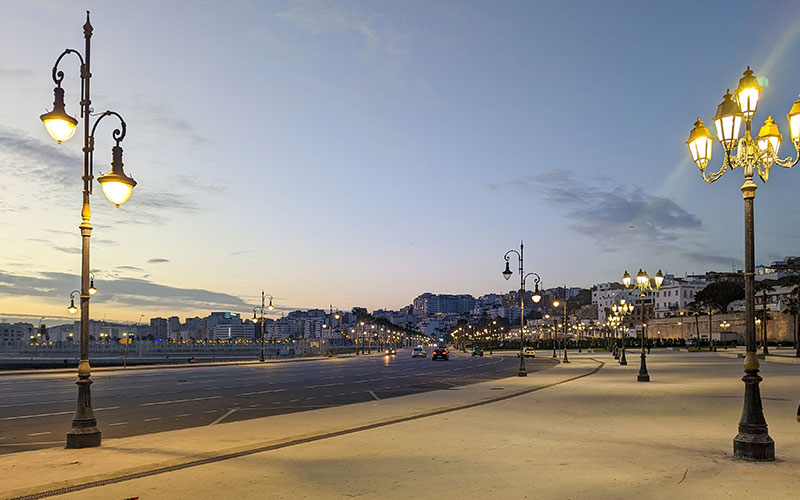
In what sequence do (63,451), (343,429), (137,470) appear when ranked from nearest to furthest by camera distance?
1. (137,470)
2. (63,451)
3. (343,429)

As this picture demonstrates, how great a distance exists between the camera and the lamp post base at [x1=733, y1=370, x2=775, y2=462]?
443 inches

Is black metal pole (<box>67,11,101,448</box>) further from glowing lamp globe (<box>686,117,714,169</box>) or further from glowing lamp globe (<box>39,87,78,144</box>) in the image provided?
glowing lamp globe (<box>686,117,714,169</box>)

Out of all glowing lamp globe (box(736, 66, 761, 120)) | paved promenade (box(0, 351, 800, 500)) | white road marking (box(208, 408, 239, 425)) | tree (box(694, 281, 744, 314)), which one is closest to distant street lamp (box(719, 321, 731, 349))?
tree (box(694, 281, 744, 314))

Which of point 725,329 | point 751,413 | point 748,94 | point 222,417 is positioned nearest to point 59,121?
point 222,417

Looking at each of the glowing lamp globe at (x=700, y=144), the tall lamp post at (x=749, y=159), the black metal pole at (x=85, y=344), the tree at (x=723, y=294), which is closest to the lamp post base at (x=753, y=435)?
the tall lamp post at (x=749, y=159)

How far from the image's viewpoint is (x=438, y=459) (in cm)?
1184

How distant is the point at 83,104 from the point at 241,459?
8518mm

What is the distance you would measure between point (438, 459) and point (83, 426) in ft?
24.4

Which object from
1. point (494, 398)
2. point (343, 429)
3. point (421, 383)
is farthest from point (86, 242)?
point (421, 383)

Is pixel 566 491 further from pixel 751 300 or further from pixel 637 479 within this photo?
pixel 751 300

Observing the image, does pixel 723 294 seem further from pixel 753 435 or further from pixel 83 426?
pixel 83 426

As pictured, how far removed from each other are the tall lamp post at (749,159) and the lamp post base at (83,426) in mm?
12494

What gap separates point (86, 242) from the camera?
14.0m

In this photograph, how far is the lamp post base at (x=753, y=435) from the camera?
1124 centimetres
